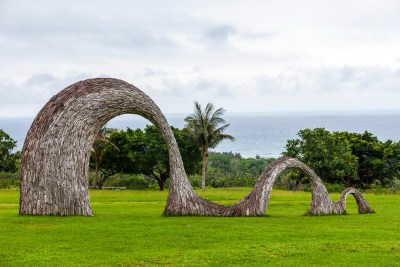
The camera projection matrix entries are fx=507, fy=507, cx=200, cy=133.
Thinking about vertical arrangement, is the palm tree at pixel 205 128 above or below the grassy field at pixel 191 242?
above

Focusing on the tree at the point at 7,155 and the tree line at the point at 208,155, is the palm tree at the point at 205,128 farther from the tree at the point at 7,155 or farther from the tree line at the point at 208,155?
the tree at the point at 7,155

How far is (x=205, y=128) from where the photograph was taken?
40.3 metres

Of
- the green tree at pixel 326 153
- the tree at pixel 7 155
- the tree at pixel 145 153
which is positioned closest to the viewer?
the green tree at pixel 326 153

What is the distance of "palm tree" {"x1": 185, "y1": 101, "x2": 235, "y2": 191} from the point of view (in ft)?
133

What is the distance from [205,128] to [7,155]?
1565 centimetres

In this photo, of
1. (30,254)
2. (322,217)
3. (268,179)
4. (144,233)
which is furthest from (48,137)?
(322,217)

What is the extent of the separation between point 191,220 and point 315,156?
88.9 ft

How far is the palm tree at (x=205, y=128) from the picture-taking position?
133ft

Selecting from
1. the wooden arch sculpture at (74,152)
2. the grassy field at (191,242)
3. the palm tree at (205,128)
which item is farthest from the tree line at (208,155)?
the grassy field at (191,242)

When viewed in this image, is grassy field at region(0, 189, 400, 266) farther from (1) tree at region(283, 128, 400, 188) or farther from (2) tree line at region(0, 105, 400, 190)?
(2) tree line at region(0, 105, 400, 190)

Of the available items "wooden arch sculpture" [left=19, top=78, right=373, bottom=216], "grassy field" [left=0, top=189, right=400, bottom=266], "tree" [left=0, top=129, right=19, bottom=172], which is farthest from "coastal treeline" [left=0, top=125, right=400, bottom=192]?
"grassy field" [left=0, top=189, right=400, bottom=266]

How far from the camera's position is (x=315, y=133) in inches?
1585

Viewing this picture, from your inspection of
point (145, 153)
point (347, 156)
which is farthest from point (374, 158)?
point (145, 153)

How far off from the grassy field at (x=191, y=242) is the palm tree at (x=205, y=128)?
26.1 metres
